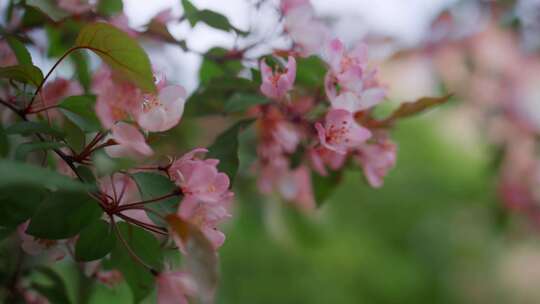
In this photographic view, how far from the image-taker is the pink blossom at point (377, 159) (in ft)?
2.37

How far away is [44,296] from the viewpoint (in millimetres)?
702

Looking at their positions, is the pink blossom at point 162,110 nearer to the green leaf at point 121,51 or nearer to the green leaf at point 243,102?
the green leaf at point 121,51

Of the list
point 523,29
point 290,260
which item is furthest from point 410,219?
point 523,29

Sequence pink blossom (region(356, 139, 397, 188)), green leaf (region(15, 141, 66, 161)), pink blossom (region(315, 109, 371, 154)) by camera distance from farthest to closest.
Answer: pink blossom (region(356, 139, 397, 188))
pink blossom (region(315, 109, 371, 154))
green leaf (region(15, 141, 66, 161))

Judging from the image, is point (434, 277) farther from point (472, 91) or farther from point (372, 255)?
point (472, 91)

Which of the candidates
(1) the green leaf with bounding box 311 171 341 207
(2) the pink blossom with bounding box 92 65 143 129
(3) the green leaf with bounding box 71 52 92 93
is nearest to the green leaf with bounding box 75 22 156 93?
(2) the pink blossom with bounding box 92 65 143 129

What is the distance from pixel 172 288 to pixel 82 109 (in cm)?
19

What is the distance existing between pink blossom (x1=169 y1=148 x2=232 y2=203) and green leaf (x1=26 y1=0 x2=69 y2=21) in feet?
0.75

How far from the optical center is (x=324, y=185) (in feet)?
2.65

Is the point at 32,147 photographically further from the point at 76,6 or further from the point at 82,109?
the point at 76,6

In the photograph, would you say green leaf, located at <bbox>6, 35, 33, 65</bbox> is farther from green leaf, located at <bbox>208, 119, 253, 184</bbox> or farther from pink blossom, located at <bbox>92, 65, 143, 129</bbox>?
green leaf, located at <bbox>208, 119, 253, 184</bbox>

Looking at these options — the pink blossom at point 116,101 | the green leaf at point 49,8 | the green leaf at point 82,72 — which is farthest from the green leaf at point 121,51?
the green leaf at point 82,72

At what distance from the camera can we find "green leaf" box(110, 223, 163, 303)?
0.58 meters

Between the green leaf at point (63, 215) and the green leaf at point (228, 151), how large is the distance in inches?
5.4
